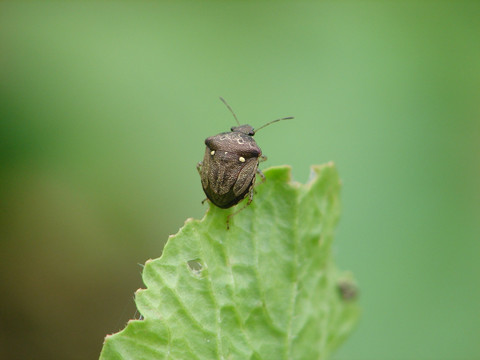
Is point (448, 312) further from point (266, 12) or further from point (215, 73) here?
point (266, 12)

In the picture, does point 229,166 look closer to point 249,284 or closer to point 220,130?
point 249,284

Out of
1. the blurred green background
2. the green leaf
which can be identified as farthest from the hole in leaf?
the blurred green background

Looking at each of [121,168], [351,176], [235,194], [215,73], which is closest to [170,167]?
[121,168]

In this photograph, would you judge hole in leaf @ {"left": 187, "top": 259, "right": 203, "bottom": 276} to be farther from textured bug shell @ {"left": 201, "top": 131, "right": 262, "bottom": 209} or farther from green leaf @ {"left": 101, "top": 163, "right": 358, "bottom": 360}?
textured bug shell @ {"left": 201, "top": 131, "right": 262, "bottom": 209}

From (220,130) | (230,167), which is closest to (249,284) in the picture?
(230,167)

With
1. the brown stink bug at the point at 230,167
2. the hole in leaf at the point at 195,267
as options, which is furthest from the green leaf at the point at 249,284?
the brown stink bug at the point at 230,167
